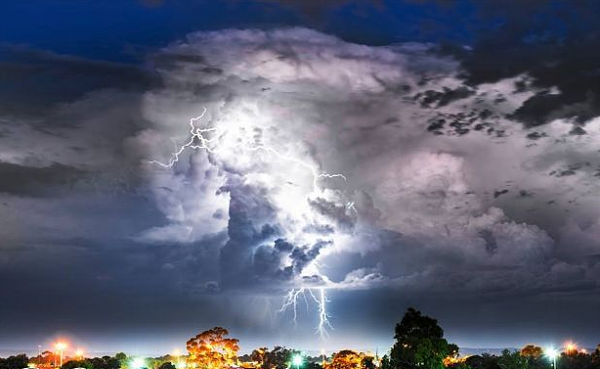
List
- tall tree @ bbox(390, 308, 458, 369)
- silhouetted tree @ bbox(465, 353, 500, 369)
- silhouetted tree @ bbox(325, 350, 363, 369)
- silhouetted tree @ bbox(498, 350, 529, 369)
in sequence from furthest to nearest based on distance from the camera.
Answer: silhouetted tree @ bbox(325, 350, 363, 369) → silhouetted tree @ bbox(465, 353, 500, 369) → silhouetted tree @ bbox(498, 350, 529, 369) → tall tree @ bbox(390, 308, 458, 369)

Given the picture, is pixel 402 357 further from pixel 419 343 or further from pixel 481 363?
pixel 481 363

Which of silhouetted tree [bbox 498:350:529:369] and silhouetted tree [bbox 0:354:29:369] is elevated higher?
silhouetted tree [bbox 0:354:29:369]

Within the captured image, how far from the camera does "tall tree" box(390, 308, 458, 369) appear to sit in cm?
5962

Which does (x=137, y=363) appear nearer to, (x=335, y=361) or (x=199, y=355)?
(x=199, y=355)

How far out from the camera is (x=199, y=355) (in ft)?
282

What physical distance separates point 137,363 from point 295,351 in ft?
102

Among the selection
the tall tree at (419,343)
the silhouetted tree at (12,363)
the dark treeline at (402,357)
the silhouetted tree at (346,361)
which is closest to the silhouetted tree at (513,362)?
the dark treeline at (402,357)

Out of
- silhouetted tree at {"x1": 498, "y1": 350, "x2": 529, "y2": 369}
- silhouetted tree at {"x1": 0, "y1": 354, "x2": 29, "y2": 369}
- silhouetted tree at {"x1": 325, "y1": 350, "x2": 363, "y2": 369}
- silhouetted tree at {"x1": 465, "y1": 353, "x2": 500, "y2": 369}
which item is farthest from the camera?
silhouetted tree at {"x1": 325, "y1": 350, "x2": 363, "y2": 369}

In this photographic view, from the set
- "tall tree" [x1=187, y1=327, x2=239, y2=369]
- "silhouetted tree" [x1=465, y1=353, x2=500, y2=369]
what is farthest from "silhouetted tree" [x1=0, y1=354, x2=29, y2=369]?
"silhouetted tree" [x1=465, y1=353, x2=500, y2=369]

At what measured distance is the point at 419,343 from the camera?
6034cm

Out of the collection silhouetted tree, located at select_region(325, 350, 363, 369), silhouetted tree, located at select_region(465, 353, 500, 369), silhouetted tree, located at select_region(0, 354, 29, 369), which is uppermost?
silhouetted tree, located at select_region(0, 354, 29, 369)

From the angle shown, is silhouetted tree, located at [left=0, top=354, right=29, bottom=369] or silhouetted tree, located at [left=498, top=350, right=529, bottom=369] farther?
silhouetted tree, located at [left=0, top=354, right=29, bottom=369]

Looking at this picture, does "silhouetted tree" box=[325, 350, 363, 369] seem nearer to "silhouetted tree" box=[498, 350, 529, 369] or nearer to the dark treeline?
the dark treeline

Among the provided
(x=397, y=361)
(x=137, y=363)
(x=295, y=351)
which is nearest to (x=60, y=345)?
(x=137, y=363)
